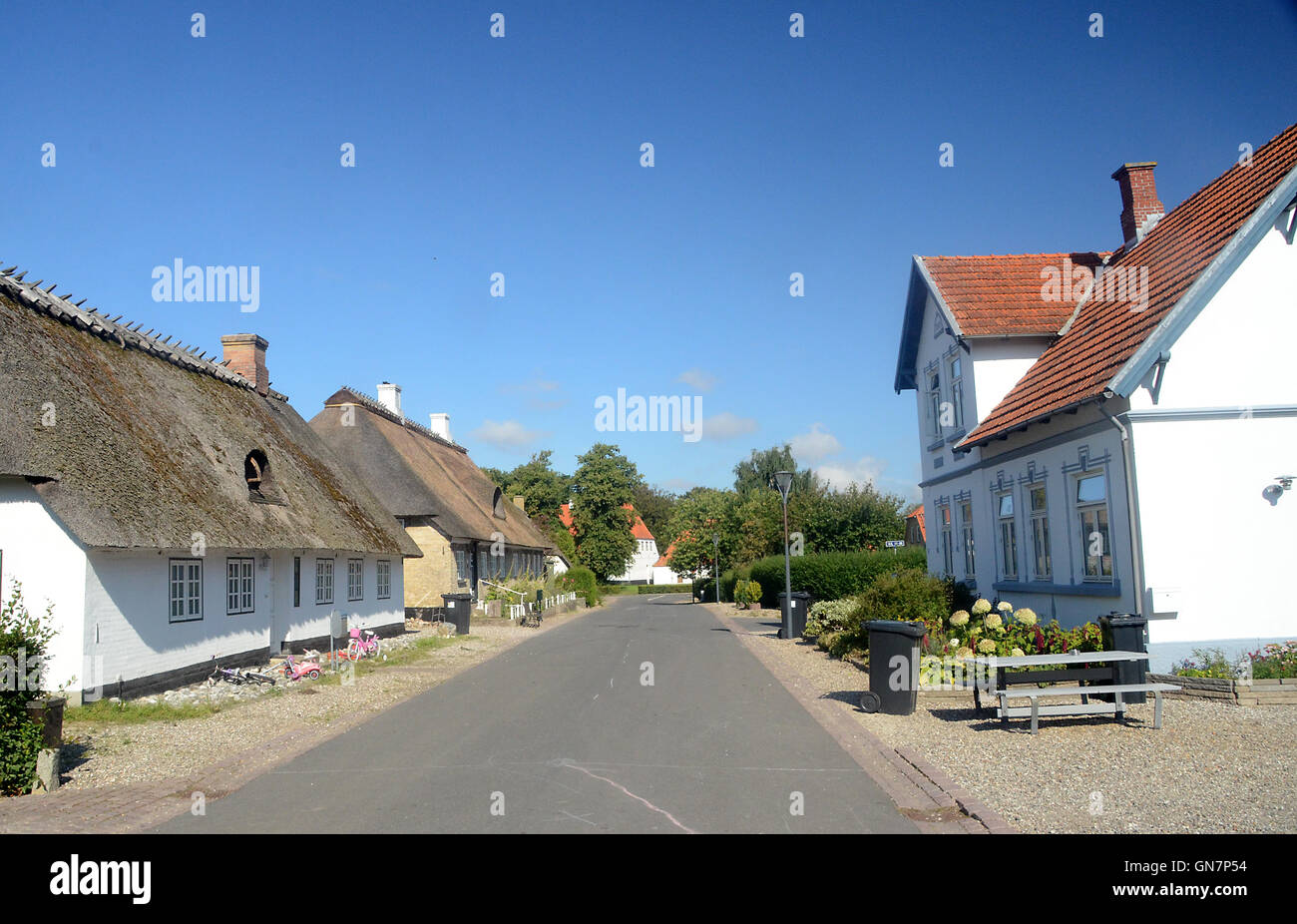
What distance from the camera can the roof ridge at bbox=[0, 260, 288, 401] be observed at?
47.8 ft

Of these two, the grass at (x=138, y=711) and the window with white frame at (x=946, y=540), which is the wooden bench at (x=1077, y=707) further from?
the window with white frame at (x=946, y=540)

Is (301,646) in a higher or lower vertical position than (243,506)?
lower

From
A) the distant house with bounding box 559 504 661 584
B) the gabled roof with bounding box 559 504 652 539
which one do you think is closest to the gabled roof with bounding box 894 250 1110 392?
the gabled roof with bounding box 559 504 652 539

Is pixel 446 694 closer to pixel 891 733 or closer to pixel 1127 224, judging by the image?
pixel 891 733

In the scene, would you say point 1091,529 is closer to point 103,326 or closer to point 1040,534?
point 1040,534

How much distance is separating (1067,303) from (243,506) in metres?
16.2

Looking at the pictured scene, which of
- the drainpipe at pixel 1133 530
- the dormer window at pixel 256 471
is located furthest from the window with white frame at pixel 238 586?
the drainpipe at pixel 1133 530

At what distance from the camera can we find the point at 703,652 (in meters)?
21.3

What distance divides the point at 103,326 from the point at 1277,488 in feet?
62.4

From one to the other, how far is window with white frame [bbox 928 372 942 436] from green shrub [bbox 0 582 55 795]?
58.2 feet

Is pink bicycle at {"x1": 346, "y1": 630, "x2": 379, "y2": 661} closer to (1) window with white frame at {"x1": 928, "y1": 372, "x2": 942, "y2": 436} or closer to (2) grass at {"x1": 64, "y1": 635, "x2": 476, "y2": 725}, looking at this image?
(2) grass at {"x1": 64, "y1": 635, "x2": 476, "y2": 725}

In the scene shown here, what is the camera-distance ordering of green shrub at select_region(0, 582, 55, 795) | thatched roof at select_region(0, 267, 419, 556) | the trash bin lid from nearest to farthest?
green shrub at select_region(0, 582, 55, 795) → the trash bin lid → thatched roof at select_region(0, 267, 419, 556)
